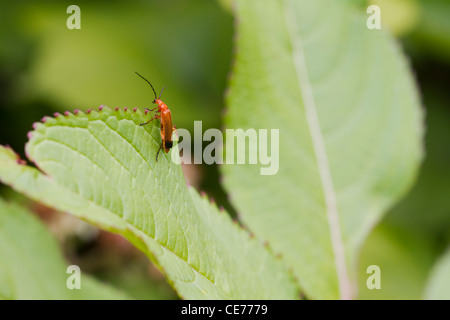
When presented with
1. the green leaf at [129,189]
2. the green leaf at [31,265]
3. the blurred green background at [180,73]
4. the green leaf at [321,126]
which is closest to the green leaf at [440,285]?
the green leaf at [321,126]

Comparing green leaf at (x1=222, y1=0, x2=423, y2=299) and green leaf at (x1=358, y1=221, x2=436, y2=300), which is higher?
green leaf at (x1=222, y1=0, x2=423, y2=299)

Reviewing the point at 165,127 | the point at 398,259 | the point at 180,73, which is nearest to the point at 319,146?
the point at 165,127

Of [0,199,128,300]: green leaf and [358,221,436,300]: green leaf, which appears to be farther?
[358,221,436,300]: green leaf

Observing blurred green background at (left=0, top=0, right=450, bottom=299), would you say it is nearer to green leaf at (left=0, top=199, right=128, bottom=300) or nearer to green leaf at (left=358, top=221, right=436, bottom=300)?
green leaf at (left=358, top=221, right=436, bottom=300)

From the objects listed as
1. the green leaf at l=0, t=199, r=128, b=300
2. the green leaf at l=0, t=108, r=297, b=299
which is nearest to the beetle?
the green leaf at l=0, t=108, r=297, b=299

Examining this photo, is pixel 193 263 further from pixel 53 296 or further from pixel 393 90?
pixel 393 90

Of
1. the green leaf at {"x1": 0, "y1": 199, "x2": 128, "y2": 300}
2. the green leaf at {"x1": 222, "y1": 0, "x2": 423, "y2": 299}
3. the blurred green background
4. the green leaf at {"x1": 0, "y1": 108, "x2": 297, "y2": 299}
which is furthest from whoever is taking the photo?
the blurred green background

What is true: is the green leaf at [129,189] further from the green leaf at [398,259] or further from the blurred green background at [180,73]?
the green leaf at [398,259]
